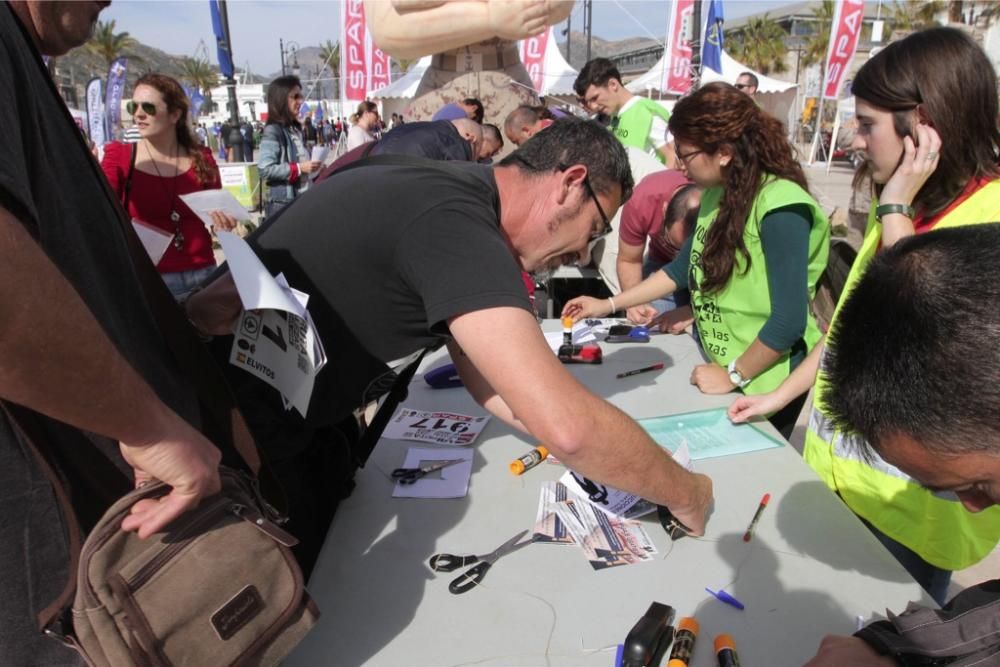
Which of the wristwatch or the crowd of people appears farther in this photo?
the wristwatch

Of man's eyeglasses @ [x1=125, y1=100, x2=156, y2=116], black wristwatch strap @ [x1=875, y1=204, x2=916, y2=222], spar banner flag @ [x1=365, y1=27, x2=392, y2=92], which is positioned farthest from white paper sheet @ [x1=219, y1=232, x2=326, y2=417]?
spar banner flag @ [x1=365, y1=27, x2=392, y2=92]

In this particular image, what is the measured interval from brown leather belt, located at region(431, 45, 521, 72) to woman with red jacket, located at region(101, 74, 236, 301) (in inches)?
145

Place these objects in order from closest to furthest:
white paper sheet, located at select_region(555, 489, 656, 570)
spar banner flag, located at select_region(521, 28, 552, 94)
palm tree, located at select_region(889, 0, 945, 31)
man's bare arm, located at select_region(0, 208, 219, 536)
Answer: man's bare arm, located at select_region(0, 208, 219, 536) < white paper sheet, located at select_region(555, 489, 656, 570) < spar banner flag, located at select_region(521, 28, 552, 94) < palm tree, located at select_region(889, 0, 945, 31)

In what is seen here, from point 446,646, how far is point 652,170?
11.2ft

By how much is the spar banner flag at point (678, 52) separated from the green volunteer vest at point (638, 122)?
17.9ft

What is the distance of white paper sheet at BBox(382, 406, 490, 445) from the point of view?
1715 mm

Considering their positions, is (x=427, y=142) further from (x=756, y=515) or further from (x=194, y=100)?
(x=194, y=100)

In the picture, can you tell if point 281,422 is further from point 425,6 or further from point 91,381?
point 425,6

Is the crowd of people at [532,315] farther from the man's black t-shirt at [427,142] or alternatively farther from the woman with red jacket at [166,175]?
the woman with red jacket at [166,175]

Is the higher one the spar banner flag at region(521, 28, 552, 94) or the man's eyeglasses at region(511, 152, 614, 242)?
the spar banner flag at region(521, 28, 552, 94)

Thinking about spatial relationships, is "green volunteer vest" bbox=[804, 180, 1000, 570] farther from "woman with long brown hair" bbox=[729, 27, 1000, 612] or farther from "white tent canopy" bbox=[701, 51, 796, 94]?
→ "white tent canopy" bbox=[701, 51, 796, 94]

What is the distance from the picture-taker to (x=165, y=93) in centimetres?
322

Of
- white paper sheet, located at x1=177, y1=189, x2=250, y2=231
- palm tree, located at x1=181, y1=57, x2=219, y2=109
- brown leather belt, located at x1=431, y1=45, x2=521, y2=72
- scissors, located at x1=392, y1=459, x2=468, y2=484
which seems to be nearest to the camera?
scissors, located at x1=392, y1=459, x2=468, y2=484

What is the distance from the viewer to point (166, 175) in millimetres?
3191
